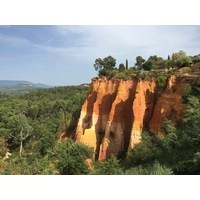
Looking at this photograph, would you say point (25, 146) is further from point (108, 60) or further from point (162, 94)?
point (162, 94)

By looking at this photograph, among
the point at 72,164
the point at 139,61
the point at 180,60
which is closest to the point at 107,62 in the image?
the point at 139,61

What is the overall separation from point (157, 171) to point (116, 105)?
1349 cm

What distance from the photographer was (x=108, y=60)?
132ft

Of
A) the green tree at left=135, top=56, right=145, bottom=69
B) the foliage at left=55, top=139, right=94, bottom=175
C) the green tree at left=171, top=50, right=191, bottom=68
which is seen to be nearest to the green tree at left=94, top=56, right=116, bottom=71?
the green tree at left=135, top=56, right=145, bottom=69

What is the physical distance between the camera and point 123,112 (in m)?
23.1

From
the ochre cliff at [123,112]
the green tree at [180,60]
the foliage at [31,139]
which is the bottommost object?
the foliage at [31,139]

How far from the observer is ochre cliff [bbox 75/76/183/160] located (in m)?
19.7

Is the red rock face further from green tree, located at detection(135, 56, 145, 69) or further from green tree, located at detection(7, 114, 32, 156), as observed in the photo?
green tree, located at detection(7, 114, 32, 156)

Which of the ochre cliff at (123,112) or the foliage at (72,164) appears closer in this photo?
the foliage at (72,164)

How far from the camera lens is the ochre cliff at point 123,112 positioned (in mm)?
19656

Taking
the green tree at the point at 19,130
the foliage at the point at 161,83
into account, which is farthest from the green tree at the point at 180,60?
the green tree at the point at 19,130

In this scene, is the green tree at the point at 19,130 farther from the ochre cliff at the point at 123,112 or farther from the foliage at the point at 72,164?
the foliage at the point at 72,164

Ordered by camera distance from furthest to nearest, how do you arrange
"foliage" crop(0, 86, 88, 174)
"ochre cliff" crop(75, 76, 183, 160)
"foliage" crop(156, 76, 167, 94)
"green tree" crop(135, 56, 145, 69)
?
"green tree" crop(135, 56, 145, 69) → "foliage" crop(0, 86, 88, 174) → "foliage" crop(156, 76, 167, 94) → "ochre cliff" crop(75, 76, 183, 160)

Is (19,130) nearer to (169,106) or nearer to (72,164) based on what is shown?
(72,164)
